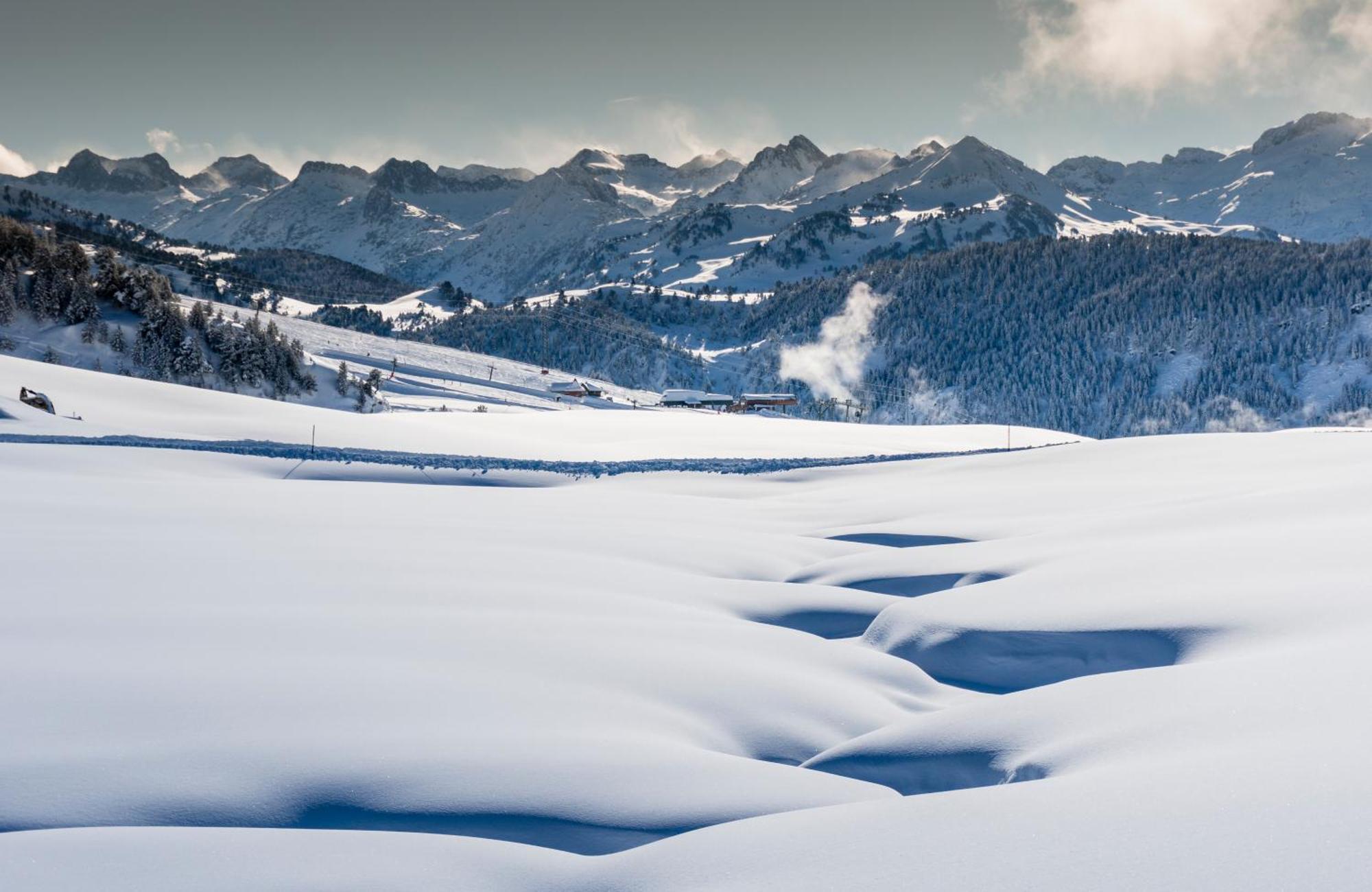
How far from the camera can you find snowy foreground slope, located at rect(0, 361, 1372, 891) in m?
5.17

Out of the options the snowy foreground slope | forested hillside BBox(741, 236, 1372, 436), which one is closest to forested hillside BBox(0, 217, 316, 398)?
the snowy foreground slope

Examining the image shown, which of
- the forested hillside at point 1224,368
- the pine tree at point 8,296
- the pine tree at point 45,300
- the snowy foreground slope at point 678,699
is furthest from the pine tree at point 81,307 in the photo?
the forested hillside at point 1224,368

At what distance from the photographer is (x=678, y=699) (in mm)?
8141

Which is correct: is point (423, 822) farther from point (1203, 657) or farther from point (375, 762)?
point (1203, 657)

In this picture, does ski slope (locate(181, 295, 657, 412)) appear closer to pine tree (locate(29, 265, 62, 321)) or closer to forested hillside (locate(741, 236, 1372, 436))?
pine tree (locate(29, 265, 62, 321))

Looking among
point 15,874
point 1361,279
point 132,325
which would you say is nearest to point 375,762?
point 15,874

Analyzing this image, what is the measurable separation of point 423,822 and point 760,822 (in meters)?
2.27

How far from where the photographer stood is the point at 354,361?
103438mm

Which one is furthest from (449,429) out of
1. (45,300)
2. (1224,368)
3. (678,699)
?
(1224,368)

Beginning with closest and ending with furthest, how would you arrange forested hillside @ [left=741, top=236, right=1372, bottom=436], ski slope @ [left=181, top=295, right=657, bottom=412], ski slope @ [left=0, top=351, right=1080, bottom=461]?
ski slope @ [left=0, top=351, right=1080, bottom=461], ski slope @ [left=181, top=295, right=657, bottom=412], forested hillside @ [left=741, top=236, right=1372, bottom=436]

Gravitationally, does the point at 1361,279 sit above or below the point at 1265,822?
above

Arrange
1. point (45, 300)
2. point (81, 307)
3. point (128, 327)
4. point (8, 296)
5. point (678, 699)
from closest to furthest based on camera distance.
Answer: point (678, 699), point (8, 296), point (81, 307), point (45, 300), point (128, 327)

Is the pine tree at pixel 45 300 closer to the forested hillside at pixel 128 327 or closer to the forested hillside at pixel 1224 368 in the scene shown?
the forested hillside at pixel 128 327

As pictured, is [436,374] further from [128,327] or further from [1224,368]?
[1224,368]
